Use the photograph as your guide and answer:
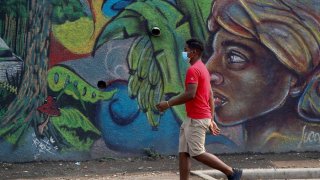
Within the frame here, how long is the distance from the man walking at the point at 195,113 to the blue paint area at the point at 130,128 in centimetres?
233

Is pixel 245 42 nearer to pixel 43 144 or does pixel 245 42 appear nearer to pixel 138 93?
pixel 138 93

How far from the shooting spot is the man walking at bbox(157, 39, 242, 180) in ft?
23.2

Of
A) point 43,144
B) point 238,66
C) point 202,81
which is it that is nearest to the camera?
point 202,81

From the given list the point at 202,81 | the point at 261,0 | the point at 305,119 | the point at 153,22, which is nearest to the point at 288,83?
the point at 305,119

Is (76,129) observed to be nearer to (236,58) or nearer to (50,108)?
(50,108)

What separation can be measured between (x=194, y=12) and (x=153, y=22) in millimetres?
626

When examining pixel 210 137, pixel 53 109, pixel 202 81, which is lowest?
pixel 210 137

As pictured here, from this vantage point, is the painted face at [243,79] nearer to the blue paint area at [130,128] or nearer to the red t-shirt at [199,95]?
the blue paint area at [130,128]

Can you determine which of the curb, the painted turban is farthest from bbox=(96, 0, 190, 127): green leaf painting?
the curb

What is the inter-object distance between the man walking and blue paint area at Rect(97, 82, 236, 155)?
7.64 ft

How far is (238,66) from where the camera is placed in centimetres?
984

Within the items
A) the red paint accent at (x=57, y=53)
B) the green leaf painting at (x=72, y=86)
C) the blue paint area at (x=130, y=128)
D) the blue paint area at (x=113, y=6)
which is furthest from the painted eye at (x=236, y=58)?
the red paint accent at (x=57, y=53)

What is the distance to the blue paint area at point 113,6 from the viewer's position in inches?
370
